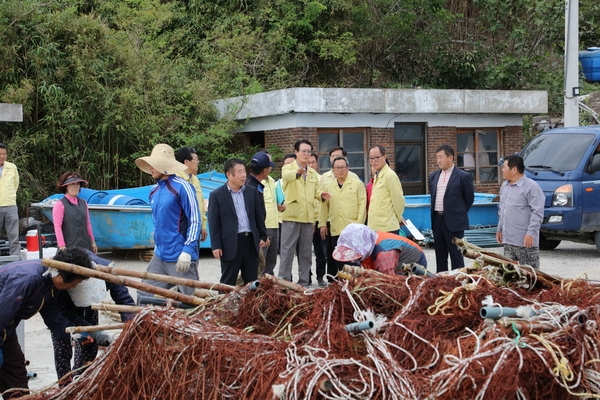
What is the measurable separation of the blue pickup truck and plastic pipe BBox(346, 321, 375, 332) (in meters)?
10.1

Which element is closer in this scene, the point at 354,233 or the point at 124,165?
the point at 354,233

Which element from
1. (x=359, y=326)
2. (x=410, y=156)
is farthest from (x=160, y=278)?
(x=410, y=156)

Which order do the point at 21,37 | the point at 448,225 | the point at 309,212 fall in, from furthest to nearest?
the point at 21,37 → the point at 309,212 → the point at 448,225

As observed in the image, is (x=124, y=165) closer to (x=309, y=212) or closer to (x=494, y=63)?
(x=309, y=212)

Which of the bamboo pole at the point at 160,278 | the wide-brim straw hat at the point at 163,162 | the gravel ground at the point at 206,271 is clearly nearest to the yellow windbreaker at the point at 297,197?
the gravel ground at the point at 206,271

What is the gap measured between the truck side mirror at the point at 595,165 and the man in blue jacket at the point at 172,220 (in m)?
8.45

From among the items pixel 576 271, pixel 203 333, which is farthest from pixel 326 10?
pixel 203 333

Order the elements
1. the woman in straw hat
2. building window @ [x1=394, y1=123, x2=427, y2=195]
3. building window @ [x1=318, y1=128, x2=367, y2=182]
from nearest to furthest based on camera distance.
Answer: the woman in straw hat < building window @ [x1=318, y1=128, x2=367, y2=182] < building window @ [x1=394, y1=123, x2=427, y2=195]

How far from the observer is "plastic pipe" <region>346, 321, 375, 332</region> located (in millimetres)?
4180

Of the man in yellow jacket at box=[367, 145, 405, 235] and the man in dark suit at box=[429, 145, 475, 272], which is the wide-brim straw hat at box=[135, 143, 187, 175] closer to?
the man in yellow jacket at box=[367, 145, 405, 235]

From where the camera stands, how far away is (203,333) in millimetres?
4422

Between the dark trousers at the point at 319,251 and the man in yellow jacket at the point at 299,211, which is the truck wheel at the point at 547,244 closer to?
the dark trousers at the point at 319,251

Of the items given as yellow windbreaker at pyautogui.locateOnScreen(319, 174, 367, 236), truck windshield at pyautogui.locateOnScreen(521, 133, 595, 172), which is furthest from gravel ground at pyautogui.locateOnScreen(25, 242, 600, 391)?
yellow windbreaker at pyautogui.locateOnScreen(319, 174, 367, 236)

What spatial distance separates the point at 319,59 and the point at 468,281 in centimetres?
2297
